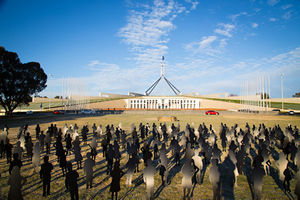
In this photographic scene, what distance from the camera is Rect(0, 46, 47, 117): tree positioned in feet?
76.7

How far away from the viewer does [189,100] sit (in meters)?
64.2

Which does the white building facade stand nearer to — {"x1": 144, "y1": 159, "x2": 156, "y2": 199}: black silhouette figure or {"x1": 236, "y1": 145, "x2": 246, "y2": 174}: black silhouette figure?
{"x1": 236, "y1": 145, "x2": 246, "y2": 174}: black silhouette figure

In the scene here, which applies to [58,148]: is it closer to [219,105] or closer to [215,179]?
[215,179]

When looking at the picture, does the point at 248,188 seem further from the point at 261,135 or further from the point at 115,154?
the point at 261,135

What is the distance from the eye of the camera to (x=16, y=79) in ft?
80.2

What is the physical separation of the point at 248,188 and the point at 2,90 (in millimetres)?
29742

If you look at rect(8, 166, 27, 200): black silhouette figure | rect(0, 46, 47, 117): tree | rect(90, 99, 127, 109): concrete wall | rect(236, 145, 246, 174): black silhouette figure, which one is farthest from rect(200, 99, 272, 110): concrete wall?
rect(8, 166, 27, 200): black silhouette figure

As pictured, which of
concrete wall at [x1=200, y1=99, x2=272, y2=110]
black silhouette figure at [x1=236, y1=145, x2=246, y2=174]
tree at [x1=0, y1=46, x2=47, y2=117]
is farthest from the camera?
concrete wall at [x1=200, y1=99, x2=272, y2=110]

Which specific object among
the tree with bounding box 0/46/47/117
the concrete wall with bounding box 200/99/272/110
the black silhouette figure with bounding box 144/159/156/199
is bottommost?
the black silhouette figure with bounding box 144/159/156/199

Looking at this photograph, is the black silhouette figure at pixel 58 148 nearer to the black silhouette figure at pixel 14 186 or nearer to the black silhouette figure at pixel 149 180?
the black silhouette figure at pixel 14 186

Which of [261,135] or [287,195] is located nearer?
[287,195]

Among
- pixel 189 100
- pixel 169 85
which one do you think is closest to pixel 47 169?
pixel 189 100

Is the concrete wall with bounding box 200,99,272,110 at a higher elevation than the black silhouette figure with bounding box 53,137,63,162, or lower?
higher

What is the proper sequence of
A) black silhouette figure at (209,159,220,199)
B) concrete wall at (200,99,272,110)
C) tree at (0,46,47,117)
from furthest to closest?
concrete wall at (200,99,272,110) → tree at (0,46,47,117) → black silhouette figure at (209,159,220,199)
